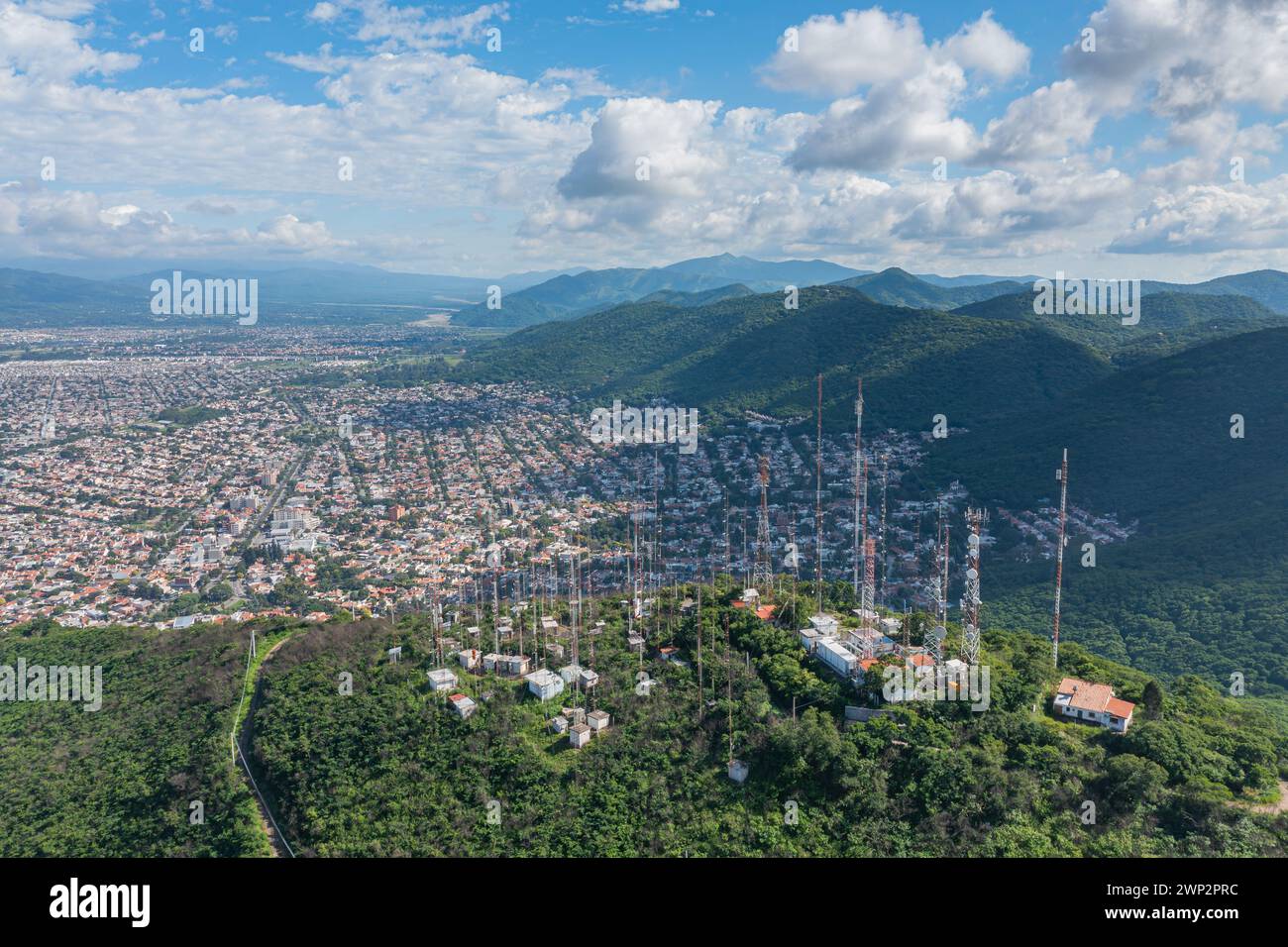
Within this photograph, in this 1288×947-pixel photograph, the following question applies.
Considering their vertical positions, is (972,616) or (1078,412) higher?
(1078,412)

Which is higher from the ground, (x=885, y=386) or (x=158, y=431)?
(x=885, y=386)

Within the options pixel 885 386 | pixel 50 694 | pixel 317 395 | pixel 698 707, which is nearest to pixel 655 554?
pixel 698 707

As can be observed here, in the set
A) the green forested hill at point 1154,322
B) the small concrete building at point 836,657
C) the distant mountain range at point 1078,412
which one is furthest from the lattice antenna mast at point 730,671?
the green forested hill at point 1154,322

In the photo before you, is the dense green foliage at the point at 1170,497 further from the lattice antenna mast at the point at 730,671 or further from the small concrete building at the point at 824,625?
the lattice antenna mast at the point at 730,671

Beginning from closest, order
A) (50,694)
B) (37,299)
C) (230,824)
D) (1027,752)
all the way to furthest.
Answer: (1027,752) → (230,824) → (50,694) → (37,299)

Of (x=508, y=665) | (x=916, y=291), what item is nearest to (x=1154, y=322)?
(x=916, y=291)

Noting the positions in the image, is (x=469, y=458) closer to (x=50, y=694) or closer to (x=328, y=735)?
(x=50, y=694)

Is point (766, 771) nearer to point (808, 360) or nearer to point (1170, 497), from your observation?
point (1170, 497)
